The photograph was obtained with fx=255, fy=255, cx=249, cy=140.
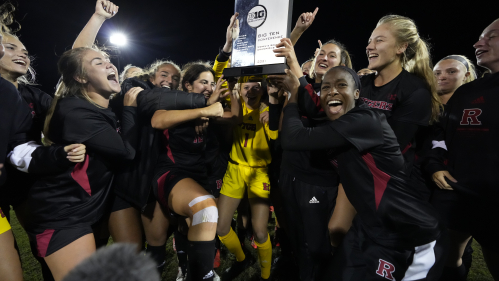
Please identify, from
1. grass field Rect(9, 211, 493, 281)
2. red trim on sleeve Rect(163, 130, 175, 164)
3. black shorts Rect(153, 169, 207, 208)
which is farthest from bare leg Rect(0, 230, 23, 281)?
grass field Rect(9, 211, 493, 281)

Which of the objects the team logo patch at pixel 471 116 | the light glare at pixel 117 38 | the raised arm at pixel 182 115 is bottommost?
the raised arm at pixel 182 115

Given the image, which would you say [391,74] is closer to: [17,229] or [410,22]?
[410,22]

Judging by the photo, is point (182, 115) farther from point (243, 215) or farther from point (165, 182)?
point (243, 215)

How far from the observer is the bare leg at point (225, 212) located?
109 inches

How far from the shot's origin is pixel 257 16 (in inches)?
79.2

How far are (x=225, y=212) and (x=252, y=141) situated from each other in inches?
34.3

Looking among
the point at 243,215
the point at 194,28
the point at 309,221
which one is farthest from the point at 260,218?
the point at 194,28

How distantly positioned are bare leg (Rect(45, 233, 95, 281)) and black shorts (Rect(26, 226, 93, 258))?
0.03 meters

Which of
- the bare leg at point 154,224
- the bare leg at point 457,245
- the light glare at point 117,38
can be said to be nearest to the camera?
the bare leg at point 457,245

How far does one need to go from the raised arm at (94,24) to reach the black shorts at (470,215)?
11.4 ft

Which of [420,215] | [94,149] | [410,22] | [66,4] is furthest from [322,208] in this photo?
[66,4]

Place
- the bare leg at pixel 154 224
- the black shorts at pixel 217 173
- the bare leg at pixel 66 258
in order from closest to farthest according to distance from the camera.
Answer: the bare leg at pixel 66 258 → the bare leg at pixel 154 224 → the black shorts at pixel 217 173

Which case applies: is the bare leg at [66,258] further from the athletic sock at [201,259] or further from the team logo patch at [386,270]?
the team logo patch at [386,270]

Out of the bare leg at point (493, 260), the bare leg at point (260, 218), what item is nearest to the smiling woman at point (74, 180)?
the bare leg at point (260, 218)
